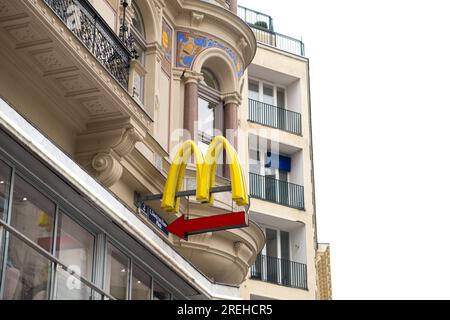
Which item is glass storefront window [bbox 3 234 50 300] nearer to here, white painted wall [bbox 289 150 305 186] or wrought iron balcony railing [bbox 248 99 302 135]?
wrought iron balcony railing [bbox 248 99 302 135]

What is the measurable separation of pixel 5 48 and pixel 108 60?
2531 mm

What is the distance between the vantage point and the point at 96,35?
60.1 ft

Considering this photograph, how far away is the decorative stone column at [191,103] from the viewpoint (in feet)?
75.6

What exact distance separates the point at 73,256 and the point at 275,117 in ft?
80.1

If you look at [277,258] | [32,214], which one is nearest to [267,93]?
[277,258]

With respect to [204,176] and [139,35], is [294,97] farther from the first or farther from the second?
[204,176]

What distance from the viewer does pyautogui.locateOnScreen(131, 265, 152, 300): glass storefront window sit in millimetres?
15703

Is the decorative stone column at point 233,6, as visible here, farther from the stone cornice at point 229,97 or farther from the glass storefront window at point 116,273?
the glass storefront window at point 116,273

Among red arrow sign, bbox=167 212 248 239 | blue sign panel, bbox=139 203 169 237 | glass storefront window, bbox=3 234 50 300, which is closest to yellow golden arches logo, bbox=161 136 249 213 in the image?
red arrow sign, bbox=167 212 248 239

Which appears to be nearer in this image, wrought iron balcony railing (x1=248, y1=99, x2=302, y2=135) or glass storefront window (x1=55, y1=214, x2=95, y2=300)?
glass storefront window (x1=55, y1=214, x2=95, y2=300)

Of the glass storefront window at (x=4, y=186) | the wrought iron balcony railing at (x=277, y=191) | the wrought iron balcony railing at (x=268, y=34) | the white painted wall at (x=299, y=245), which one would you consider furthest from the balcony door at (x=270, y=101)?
the glass storefront window at (x=4, y=186)

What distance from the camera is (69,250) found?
45.6 feet

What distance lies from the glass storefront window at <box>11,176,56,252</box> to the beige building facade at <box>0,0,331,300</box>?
2 centimetres
